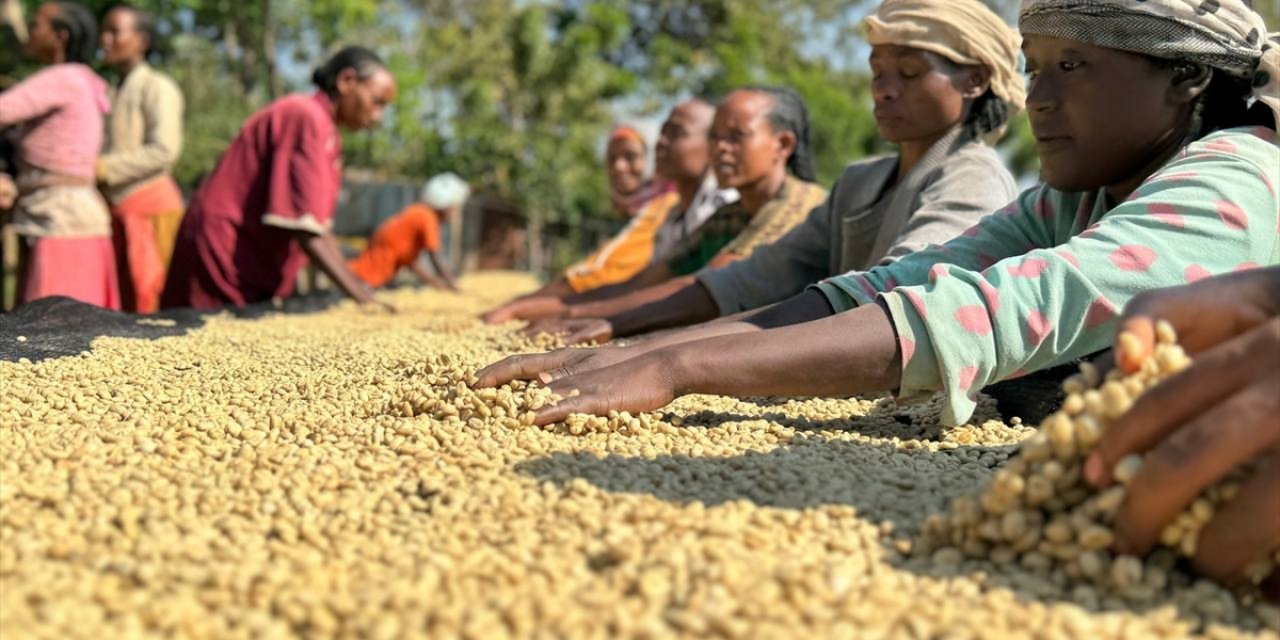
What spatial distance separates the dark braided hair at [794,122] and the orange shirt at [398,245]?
4463mm

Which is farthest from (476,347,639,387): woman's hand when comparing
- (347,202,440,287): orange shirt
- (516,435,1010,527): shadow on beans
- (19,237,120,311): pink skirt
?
(347,202,440,287): orange shirt

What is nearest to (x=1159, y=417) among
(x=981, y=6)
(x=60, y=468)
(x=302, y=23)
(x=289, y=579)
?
(x=289, y=579)

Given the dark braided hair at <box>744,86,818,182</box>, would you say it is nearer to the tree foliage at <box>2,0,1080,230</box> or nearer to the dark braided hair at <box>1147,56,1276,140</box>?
the dark braided hair at <box>1147,56,1276,140</box>

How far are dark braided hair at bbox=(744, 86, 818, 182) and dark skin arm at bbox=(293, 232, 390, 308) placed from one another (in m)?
2.05

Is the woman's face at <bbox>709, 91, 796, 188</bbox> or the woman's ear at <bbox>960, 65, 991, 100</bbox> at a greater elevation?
the woman's ear at <bbox>960, 65, 991, 100</bbox>

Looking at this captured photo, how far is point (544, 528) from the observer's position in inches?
57.5

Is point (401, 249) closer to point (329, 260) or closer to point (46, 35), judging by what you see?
point (329, 260)

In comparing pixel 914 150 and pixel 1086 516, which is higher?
pixel 914 150

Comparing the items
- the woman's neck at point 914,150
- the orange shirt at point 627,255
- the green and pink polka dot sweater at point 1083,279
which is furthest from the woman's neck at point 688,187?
the green and pink polka dot sweater at point 1083,279

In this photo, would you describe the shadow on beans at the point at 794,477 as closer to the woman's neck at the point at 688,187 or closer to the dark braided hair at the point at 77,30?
the woman's neck at the point at 688,187

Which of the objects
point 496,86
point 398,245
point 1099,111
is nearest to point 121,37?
point 398,245

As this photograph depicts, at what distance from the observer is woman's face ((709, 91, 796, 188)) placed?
177 inches

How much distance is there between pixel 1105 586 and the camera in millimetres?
1313

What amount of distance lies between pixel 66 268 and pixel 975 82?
11.7 feet
